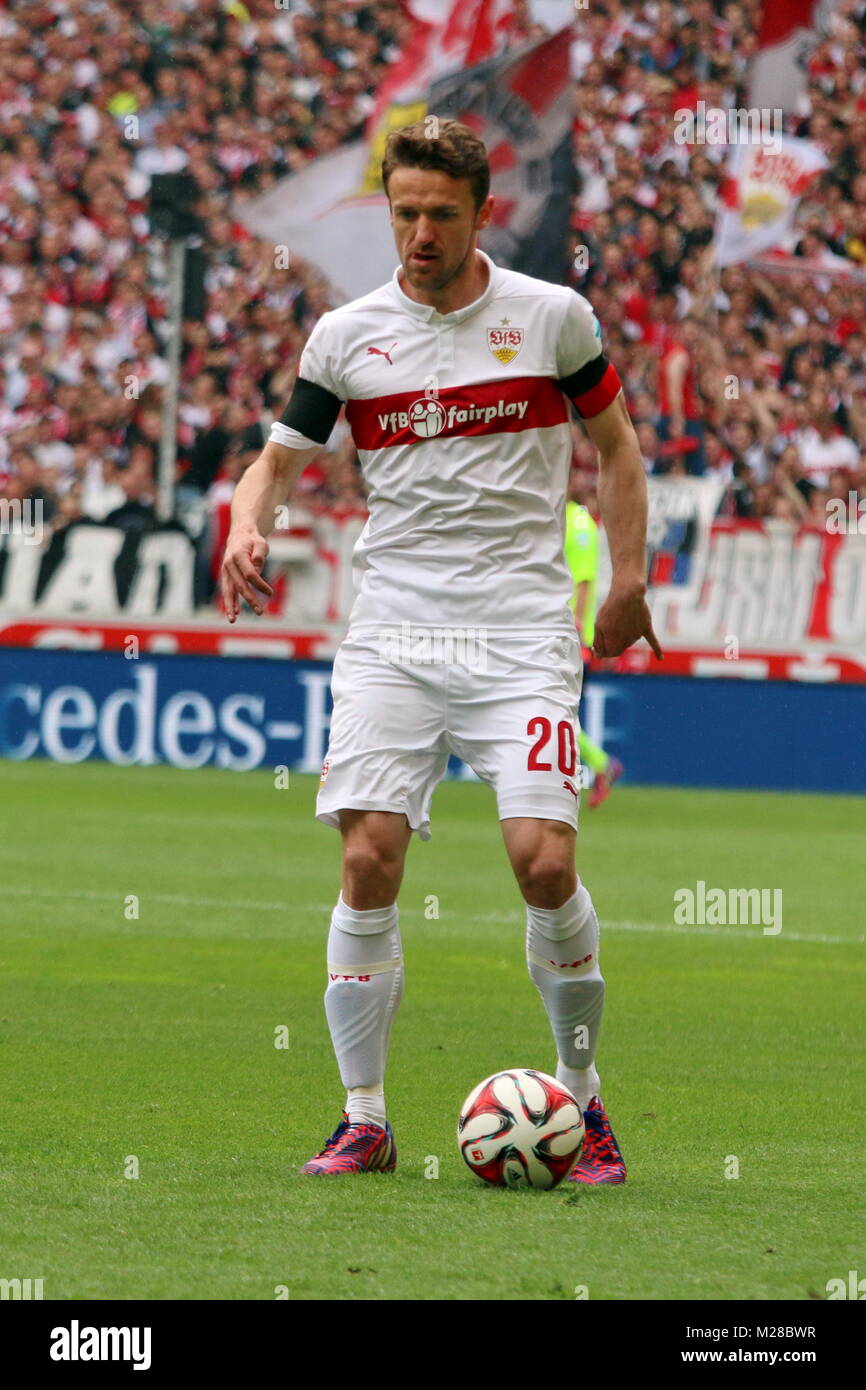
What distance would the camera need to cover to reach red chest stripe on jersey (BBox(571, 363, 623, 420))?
5.02 m

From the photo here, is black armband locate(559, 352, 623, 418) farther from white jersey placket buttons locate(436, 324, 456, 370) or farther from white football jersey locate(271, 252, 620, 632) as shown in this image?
white jersey placket buttons locate(436, 324, 456, 370)

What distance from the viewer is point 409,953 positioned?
29.9 ft

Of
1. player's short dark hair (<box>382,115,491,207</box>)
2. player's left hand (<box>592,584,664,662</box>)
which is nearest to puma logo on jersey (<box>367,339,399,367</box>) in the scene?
player's short dark hair (<box>382,115,491,207</box>)

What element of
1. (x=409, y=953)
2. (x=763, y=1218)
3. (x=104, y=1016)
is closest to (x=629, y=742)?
(x=409, y=953)

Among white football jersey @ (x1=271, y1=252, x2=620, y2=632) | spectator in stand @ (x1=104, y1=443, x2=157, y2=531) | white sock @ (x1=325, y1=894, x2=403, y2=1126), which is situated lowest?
white sock @ (x1=325, y1=894, x2=403, y2=1126)

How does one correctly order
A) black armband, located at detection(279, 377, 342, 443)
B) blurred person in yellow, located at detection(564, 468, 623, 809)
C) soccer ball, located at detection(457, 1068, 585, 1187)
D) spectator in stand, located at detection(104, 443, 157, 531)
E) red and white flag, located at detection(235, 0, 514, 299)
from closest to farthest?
soccer ball, located at detection(457, 1068, 585, 1187) → black armband, located at detection(279, 377, 342, 443) → blurred person in yellow, located at detection(564, 468, 623, 809) → red and white flag, located at detection(235, 0, 514, 299) → spectator in stand, located at detection(104, 443, 157, 531)

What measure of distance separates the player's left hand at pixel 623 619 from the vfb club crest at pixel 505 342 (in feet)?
1.88

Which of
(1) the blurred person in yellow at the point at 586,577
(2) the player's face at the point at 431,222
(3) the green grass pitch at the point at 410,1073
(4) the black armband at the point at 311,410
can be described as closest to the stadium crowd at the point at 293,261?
(1) the blurred person in yellow at the point at 586,577

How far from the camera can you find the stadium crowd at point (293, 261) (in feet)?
63.3

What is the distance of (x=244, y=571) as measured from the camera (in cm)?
481

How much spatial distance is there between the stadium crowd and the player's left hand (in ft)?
44.1

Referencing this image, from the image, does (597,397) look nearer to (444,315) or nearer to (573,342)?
(573,342)

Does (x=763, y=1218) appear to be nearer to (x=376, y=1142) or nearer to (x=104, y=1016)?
(x=376, y=1142)
